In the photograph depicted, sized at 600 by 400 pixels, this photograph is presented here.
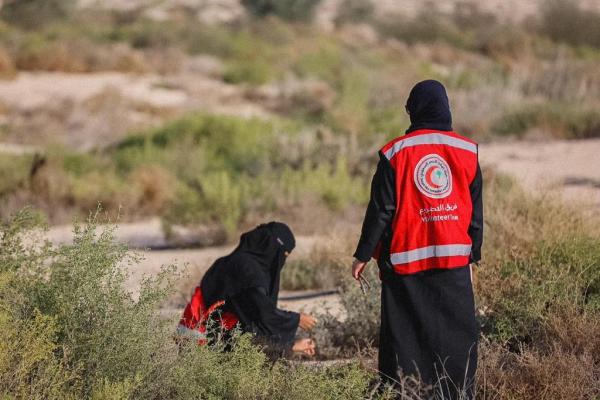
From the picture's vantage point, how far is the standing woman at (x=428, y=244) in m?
4.67

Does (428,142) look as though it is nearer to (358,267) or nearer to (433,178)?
(433,178)

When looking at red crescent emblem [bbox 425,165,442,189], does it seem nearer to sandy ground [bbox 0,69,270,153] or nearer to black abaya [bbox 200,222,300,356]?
black abaya [bbox 200,222,300,356]

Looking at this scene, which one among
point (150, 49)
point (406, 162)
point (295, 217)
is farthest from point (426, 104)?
point (150, 49)

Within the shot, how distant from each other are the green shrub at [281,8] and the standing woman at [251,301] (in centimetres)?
4396

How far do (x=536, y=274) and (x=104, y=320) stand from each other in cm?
283

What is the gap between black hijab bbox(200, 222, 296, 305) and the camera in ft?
19.6

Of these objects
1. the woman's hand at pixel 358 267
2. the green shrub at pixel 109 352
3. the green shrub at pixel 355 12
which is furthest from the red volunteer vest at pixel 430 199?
the green shrub at pixel 355 12

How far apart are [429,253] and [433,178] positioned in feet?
1.20

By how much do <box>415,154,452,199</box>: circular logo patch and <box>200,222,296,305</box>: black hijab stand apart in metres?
1.68

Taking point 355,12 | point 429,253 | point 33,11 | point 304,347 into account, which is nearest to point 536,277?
point 304,347

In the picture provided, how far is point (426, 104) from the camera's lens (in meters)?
4.77

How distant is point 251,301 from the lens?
19.5 feet

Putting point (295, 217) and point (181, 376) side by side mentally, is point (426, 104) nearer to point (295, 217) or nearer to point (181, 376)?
point (181, 376)

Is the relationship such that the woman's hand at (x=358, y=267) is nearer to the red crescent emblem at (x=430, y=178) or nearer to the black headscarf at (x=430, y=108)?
the red crescent emblem at (x=430, y=178)
